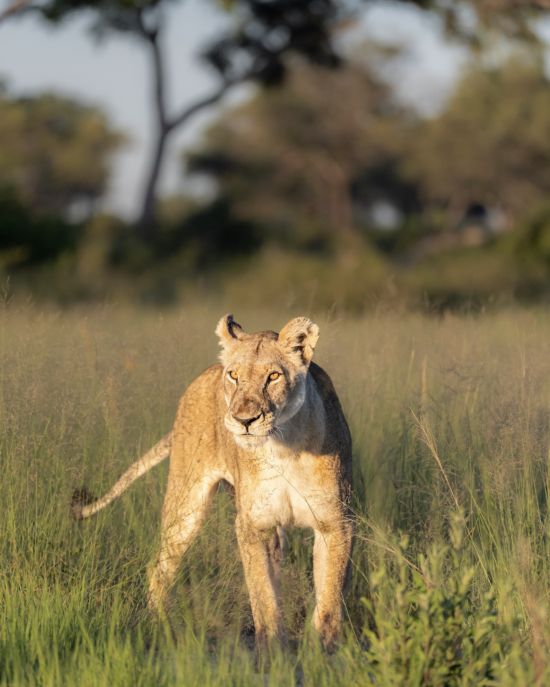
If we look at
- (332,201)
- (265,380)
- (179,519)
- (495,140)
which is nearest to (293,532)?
(179,519)

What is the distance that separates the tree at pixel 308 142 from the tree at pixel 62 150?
6341mm

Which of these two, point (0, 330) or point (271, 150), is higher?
point (0, 330)

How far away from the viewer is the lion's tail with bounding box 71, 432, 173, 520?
367cm

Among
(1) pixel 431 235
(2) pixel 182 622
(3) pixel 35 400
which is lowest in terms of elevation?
(1) pixel 431 235

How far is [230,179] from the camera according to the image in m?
34.2

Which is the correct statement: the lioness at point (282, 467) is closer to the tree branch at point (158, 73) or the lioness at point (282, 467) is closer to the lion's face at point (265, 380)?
the lion's face at point (265, 380)

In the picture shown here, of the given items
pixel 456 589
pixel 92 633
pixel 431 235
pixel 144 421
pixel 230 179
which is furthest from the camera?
pixel 230 179

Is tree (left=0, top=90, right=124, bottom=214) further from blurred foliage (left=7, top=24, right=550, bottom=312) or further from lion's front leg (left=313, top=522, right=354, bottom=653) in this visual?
lion's front leg (left=313, top=522, right=354, bottom=653)

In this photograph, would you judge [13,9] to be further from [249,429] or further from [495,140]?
[495,140]

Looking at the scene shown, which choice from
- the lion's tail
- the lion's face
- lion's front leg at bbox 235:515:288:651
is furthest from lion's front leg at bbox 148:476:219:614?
the lion's face

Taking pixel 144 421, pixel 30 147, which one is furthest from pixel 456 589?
pixel 30 147

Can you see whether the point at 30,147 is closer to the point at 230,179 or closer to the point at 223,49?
the point at 230,179

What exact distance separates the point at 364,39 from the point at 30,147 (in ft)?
48.5

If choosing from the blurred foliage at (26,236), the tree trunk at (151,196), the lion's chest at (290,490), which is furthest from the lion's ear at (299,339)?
the tree trunk at (151,196)
